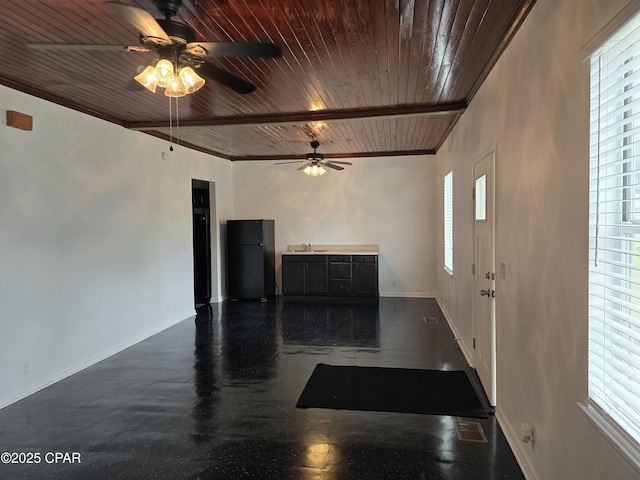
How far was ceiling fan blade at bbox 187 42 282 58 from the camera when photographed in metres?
2.06

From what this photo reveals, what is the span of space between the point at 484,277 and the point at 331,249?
15.1 ft

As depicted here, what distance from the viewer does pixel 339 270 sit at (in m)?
7.25

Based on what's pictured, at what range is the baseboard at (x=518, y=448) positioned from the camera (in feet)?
7.37

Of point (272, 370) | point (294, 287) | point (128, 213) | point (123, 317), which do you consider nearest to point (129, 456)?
point (272, 370)

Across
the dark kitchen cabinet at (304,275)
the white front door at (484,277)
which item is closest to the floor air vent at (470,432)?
the white front door at (484,277)

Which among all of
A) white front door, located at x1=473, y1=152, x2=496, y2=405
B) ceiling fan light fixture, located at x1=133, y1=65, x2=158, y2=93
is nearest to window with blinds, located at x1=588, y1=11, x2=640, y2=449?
white front door, located at x1=473, y1=152, x2=496, y2=405

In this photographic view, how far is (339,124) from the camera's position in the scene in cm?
518

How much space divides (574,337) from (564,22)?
1336 mm

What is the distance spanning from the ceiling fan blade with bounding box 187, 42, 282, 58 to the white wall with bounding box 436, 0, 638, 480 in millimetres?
1343

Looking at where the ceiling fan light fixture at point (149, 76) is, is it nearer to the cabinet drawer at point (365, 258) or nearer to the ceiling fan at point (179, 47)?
the ceiling fan at point (179, 47)

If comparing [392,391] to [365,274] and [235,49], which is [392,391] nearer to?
[235,49]

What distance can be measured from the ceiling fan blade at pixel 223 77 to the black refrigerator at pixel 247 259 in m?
4.91

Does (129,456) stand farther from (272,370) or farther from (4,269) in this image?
(4,269)

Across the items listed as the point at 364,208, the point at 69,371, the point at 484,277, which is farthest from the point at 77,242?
the point at 364,208
